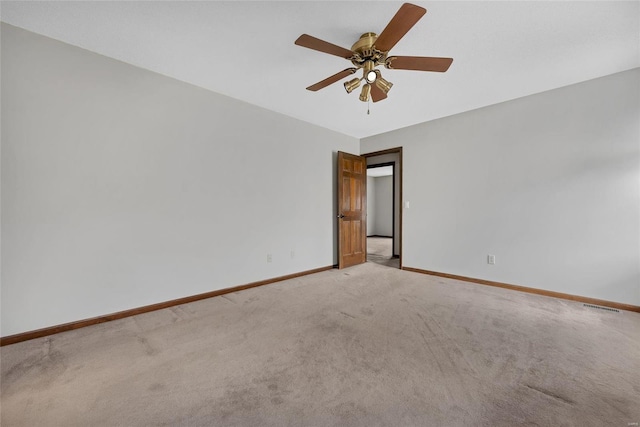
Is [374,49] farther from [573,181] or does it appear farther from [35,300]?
[35,300]

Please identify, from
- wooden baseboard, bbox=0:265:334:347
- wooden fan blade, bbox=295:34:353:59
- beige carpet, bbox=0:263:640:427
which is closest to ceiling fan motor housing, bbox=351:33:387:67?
wooden fan blade, bbox=295:34:353:59

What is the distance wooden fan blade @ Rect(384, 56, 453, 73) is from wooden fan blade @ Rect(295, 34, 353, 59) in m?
0.35

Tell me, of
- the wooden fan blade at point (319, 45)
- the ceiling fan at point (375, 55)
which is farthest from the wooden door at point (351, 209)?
the wooden fan blade at point (319, 45)

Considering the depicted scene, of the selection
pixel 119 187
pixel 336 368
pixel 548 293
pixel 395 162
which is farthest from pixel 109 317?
pixel 395 162

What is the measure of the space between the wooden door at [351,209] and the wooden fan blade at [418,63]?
250 cm

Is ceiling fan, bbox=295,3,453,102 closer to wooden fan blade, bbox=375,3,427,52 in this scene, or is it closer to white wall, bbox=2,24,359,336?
wooden fan blade, bbox=375,3,427,52

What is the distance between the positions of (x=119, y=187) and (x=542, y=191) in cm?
485

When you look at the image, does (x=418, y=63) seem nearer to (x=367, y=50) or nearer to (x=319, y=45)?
(x=367, y=50)

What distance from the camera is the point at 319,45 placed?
70.2 inches

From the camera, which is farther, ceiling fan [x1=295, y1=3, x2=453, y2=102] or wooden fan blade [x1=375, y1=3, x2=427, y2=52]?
ceiling fan [x1=295, y1=3, x2=453, y2=102]

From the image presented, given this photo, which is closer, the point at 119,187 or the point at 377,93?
the point at 119,187

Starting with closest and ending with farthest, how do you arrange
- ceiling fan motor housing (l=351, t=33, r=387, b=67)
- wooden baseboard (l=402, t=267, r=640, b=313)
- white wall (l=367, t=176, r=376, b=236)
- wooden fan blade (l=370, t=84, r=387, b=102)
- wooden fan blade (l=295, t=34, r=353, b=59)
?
wooden fan blade (l=295, t=34, r=353, b=59) → ceiling fan motor housing (l=351, t=33, r=387, b=67) → wooden fan blade (l=370, t=84, r=387, b=102) → wooden baseboard (l=402, t=267, r=640, b=313) → white wall (l=367, t=176, r=376, b=236)

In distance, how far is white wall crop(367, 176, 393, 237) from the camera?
9359 mm

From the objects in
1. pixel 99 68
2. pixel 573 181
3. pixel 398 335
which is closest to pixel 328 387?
pixel 398 335
